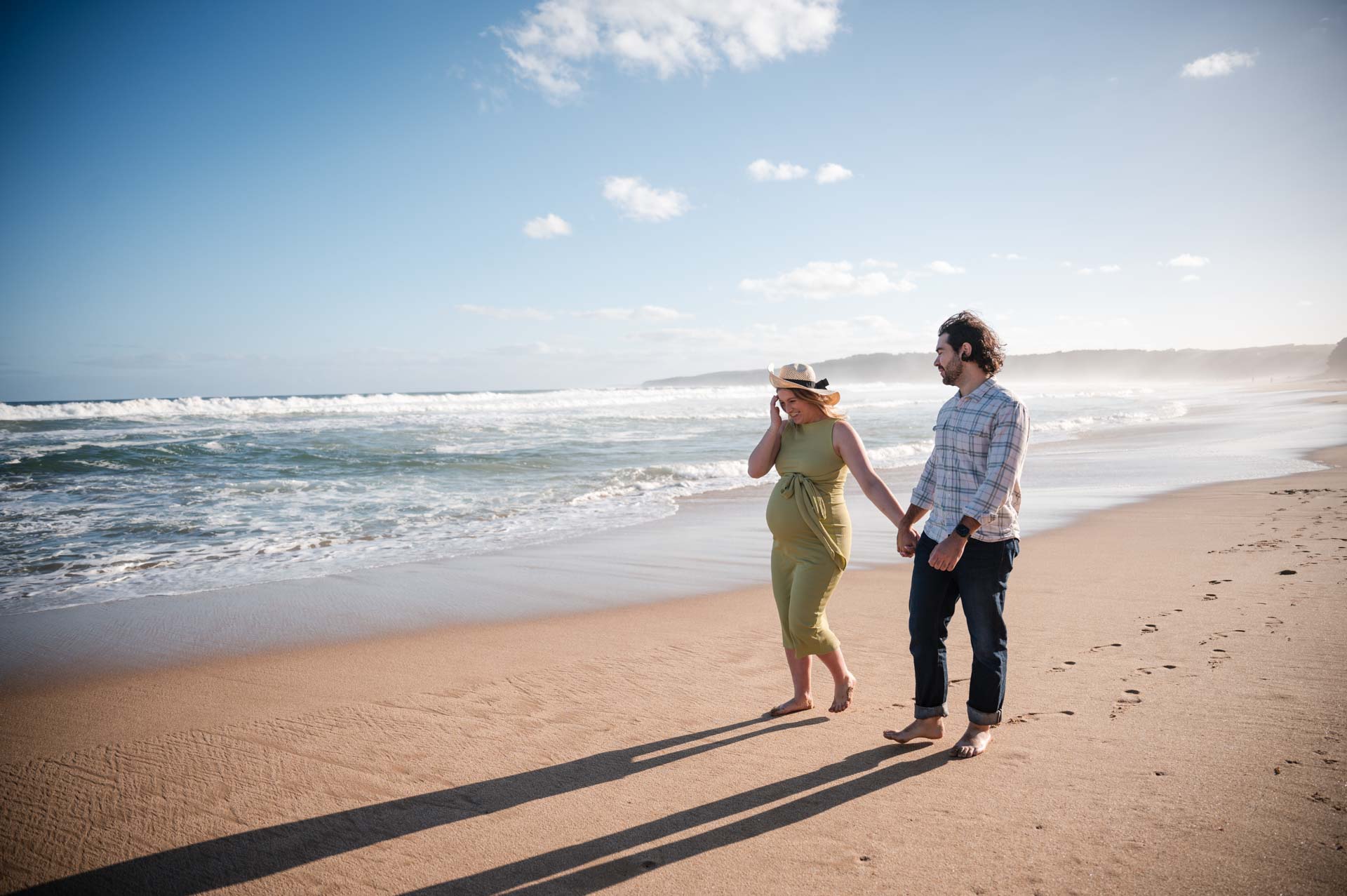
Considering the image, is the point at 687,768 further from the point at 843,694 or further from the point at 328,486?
the point at 328,486

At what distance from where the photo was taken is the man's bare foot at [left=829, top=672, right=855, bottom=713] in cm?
378

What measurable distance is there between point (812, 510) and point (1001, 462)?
0.95 m

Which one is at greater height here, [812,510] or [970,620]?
[812,510]

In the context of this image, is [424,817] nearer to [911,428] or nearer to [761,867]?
[761,867]

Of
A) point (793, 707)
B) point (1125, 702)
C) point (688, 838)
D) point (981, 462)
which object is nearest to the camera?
point (688, 838)

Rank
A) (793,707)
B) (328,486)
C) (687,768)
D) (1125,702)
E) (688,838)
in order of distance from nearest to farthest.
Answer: (688,838) < (687,768) < (1125,702) < (793,707) < (328,486)

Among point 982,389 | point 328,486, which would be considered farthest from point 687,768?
point 328,486

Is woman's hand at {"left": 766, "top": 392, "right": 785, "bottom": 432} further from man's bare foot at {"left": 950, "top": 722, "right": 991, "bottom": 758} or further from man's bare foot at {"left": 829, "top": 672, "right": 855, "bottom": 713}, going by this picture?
man's bare foot at {"left": 950, "top": 722, "right": 991, "bottom": 758}

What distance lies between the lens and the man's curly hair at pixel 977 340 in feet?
10.7

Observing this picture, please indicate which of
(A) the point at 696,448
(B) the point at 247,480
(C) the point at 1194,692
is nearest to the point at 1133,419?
(A) the point at 696,448

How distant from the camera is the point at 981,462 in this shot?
319cm

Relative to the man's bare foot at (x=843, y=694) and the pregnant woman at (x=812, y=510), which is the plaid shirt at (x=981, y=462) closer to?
the pregnant woman at (x=812, y=510)

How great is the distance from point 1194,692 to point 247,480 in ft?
51.9

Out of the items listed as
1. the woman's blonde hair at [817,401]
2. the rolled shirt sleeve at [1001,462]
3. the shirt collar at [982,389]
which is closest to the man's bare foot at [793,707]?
the rolled shirt sleeve at [1001,462]
